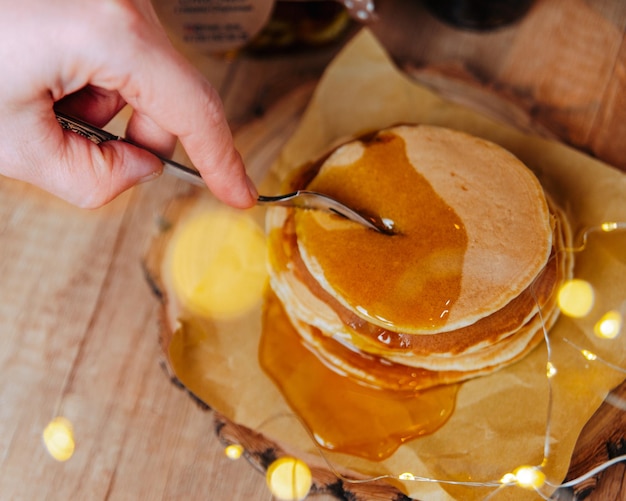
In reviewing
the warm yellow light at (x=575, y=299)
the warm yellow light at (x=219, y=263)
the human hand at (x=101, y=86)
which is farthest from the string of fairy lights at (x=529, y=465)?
the human hand at (x=101, y=86)

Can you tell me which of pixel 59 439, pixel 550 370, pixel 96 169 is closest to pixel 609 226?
pixel 550 370

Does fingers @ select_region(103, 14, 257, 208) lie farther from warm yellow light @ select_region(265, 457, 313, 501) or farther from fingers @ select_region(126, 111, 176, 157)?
warm yellow light @ select_region(265, 457, 313, 501)

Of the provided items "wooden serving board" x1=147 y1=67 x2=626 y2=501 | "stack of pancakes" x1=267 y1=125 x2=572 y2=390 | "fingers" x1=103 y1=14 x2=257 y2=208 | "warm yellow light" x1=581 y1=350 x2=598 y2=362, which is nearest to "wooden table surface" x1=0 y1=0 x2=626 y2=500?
"wooden serving board" x1=147 y1=67 x2=626 y2=501

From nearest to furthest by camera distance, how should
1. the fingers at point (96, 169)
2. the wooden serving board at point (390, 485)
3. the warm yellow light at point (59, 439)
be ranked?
the fingers at point (96, 169), the wooden serving board at point (390, 485), the warm yellow light at point (59, 439)

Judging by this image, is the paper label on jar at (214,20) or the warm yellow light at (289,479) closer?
the warm yellow light at (289,479)

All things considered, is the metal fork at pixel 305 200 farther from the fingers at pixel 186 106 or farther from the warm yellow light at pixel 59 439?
the warm yellow light at pixel 59 439

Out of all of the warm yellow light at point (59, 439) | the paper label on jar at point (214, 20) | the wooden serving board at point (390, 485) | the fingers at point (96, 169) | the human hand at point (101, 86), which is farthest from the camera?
the paper label on jar at point (214, 20)
